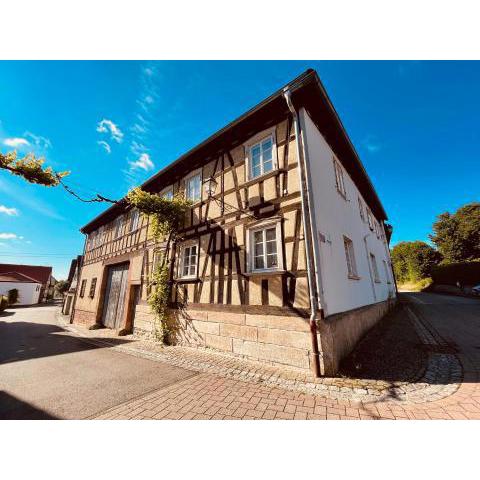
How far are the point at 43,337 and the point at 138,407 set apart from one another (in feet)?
34.0

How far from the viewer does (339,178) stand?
8.32 m

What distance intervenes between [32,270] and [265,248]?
2226 inches

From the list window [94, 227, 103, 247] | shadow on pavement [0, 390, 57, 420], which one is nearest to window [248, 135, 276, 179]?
shadow on pavement [0, 390, 57, 420]

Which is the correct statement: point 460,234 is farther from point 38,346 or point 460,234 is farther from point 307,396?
point 38,346

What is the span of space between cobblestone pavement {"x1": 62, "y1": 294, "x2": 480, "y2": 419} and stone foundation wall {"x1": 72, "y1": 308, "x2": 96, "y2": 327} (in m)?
11.0

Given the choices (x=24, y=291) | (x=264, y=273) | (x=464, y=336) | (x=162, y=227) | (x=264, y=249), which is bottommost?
(x=464, y=336)

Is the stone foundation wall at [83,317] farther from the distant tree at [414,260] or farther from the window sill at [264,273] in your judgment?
the distant tree at [414,260]

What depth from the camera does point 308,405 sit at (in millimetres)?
3596

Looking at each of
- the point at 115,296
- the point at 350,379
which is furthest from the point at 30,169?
the point at 350,379

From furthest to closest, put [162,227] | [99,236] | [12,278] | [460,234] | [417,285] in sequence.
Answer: [12,278]
[417,285]
[460,234]
[99,236]
[162,227]

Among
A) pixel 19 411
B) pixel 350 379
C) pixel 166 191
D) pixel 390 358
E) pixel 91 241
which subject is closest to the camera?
pixel 19 411

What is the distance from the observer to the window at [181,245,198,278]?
7.89 meters

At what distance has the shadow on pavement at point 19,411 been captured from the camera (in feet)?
11.3

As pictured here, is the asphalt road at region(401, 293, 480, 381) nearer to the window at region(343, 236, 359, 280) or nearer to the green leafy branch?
the window at region(343, 236, 359, 280)
